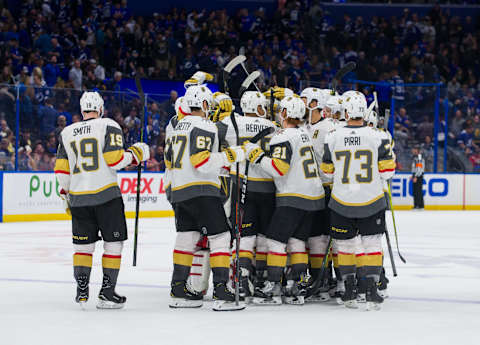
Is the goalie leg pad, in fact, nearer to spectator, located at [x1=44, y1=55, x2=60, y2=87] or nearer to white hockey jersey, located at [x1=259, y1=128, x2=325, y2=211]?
white hockey jersey, located at [x1=259, y1=128, x2=325, y2=211]

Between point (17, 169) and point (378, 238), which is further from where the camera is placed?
point (17, 169)

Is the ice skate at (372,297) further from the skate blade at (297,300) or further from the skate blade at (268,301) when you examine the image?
the skate blade at (268,301)

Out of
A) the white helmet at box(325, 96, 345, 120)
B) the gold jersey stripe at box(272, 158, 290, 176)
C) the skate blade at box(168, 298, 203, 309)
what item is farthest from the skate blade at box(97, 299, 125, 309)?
the white helmet at box(325, 96, 345, 120)

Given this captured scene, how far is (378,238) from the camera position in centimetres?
585

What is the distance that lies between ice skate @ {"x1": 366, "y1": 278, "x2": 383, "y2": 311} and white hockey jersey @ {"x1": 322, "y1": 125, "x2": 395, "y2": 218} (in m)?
0.48

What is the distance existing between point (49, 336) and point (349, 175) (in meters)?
2.41

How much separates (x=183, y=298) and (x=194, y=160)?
40.1 inches

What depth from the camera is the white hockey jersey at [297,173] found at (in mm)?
6047

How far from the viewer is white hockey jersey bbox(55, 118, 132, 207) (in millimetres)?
5688

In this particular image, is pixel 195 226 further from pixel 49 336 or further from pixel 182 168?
pixel 49 336

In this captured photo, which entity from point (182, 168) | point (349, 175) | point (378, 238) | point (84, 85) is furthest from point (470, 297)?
point (84, 85)

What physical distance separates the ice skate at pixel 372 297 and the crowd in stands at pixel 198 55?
8.29 meters

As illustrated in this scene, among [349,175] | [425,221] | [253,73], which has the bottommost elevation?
[425,221]

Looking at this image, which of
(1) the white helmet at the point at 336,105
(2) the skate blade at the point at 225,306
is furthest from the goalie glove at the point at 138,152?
(1) the white helmet at the point at 336,105
